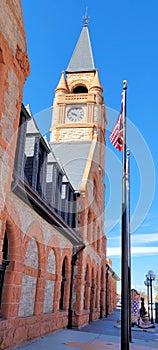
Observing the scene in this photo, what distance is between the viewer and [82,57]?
1371 inches

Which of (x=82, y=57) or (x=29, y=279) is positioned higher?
(x=82, y=57)

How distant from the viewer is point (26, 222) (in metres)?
10.1

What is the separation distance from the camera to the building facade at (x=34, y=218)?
8062 millimetres

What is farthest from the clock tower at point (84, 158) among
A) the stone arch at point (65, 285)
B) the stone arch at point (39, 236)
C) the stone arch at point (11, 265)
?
the stone arch at point (11, 265)

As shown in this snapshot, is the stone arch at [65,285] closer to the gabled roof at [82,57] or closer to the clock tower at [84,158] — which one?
the clock tower at [84,158]

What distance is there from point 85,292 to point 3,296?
1151 centimetres

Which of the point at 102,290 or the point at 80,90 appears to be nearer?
the point at 102,290

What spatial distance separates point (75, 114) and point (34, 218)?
19.9 meters

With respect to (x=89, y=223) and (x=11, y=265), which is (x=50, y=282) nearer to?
(x=11, y=265)

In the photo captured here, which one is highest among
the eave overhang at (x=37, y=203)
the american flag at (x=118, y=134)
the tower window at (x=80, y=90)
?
the tower window at (x=80, y=90)

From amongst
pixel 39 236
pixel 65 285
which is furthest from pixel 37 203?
pixel 65 285

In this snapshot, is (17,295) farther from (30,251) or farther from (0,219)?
(0,219)

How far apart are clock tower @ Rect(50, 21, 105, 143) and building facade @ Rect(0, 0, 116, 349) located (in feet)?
14.5

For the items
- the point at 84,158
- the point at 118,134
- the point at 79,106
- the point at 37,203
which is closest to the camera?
the point at 118,134
